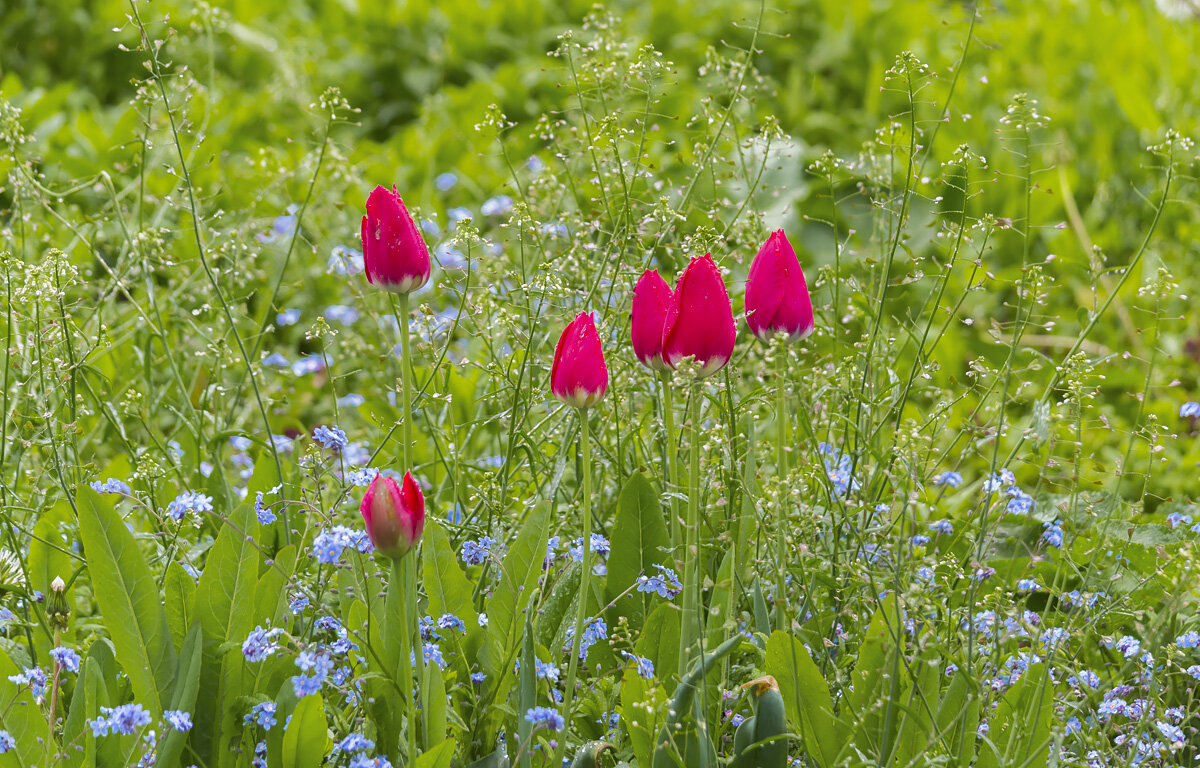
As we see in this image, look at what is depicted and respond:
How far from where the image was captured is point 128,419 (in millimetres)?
2713

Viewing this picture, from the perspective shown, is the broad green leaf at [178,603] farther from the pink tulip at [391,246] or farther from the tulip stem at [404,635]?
the pink tulip at [391,246]

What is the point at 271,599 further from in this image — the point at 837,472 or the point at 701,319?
the point at 837,472

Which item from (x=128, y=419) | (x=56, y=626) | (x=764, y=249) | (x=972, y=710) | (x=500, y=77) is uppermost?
(x=500, y=77)

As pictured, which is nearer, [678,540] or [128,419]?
[678,540]

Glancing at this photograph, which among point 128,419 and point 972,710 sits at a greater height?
point 128,419

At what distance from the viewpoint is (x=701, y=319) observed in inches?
52.2

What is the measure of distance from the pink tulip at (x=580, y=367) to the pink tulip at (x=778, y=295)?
0.23 meters

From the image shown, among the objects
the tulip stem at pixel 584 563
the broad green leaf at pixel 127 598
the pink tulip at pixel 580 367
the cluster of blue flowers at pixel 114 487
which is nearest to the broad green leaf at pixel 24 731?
→ the broad green leaf at pixel 127 598

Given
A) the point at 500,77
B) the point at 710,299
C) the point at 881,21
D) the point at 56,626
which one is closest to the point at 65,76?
the point at 500,77

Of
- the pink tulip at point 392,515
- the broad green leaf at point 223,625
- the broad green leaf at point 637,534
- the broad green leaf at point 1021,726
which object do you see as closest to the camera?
the pink tulip at point 392,515

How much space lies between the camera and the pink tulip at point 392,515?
1.19 meters

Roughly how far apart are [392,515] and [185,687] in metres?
0.46

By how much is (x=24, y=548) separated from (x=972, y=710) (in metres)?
1.47

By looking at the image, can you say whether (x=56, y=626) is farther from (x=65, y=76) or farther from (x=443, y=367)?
(x=65, y=76)
